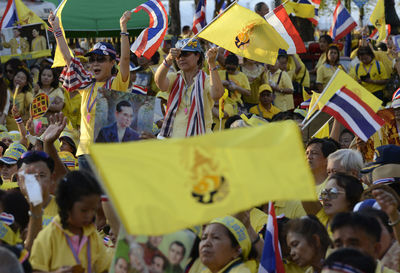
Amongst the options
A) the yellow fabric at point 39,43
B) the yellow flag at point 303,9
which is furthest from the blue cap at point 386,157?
the yellow fabric at point 39,43

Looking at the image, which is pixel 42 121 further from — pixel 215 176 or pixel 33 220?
pixel 215 176

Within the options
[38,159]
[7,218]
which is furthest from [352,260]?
[38,159]

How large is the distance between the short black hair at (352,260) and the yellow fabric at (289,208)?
8.24 feet

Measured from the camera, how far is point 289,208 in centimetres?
694

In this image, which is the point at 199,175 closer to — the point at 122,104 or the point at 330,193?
the point at 330,193

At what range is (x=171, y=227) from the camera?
3742 millimetres

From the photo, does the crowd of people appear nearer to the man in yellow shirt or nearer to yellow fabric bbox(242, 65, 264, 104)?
the man in yellow shirt

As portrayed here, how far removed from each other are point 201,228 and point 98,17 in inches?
289

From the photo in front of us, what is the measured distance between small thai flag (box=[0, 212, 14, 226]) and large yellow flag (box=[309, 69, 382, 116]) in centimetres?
314

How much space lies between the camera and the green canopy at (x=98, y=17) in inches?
485

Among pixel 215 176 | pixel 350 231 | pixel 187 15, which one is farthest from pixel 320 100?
pixel 187 15

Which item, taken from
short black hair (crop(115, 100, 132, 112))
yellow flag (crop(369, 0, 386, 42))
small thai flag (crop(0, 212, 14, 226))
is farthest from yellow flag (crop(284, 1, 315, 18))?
small thai flag (crop(0, 212, 14, 226))

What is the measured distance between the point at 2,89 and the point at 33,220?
700 cm

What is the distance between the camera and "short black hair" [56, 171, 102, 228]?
505 cm
